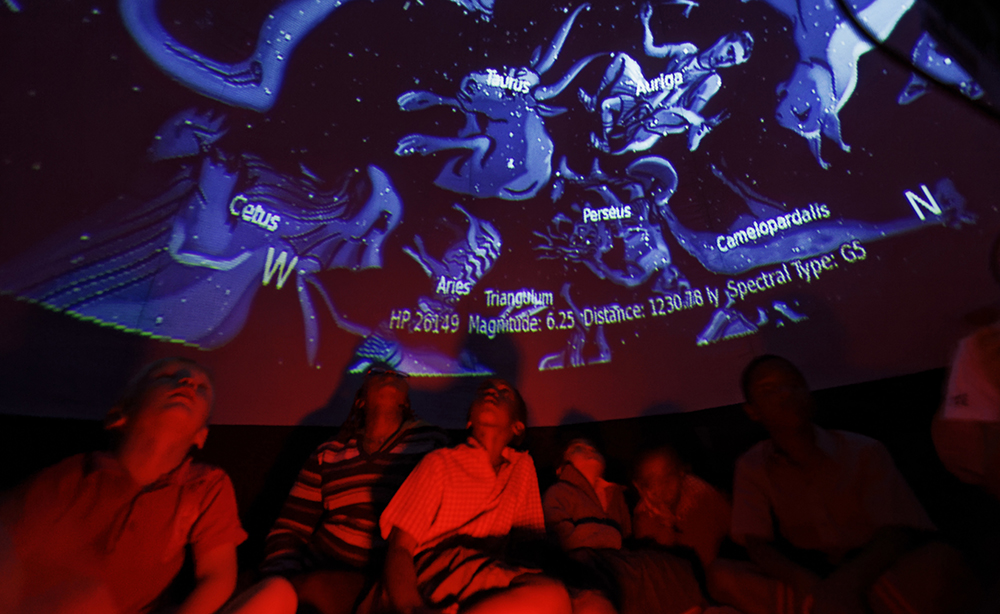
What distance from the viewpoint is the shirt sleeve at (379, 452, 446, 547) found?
4.63 feet

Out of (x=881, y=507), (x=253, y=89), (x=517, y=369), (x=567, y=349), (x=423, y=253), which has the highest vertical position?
(x=253, y=89)

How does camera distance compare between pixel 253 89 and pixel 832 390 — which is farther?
pixel 253 89

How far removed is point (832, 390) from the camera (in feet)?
8.87

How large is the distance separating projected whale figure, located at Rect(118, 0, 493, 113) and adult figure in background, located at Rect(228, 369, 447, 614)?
2410 mm

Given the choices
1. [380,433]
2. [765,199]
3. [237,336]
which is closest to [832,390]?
[765,199]

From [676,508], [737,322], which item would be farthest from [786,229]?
[676,508]

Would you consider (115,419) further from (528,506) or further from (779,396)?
(779,396)

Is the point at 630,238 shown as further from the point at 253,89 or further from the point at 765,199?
the point at 253,89

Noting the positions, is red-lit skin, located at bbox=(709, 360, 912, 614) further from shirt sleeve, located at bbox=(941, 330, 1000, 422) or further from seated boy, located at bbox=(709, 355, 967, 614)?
shirt sleeve, located at bbox=(941, 330, 1000, 422)

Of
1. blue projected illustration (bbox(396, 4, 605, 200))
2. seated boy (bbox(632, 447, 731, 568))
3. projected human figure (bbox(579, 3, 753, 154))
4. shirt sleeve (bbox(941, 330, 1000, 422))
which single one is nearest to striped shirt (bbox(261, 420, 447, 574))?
seated boy (bbox(632, 447, 731, 568))

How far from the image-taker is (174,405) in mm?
1380

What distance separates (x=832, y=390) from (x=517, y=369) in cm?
215

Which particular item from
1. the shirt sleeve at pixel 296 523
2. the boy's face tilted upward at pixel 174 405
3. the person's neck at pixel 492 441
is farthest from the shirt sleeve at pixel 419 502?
the boy's face tilted upward at pixel 174 405

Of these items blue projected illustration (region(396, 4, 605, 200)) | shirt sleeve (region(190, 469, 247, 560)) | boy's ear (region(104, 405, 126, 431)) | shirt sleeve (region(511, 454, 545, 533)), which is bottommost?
shirt sleeve (region(190, 469, 247, 560))
